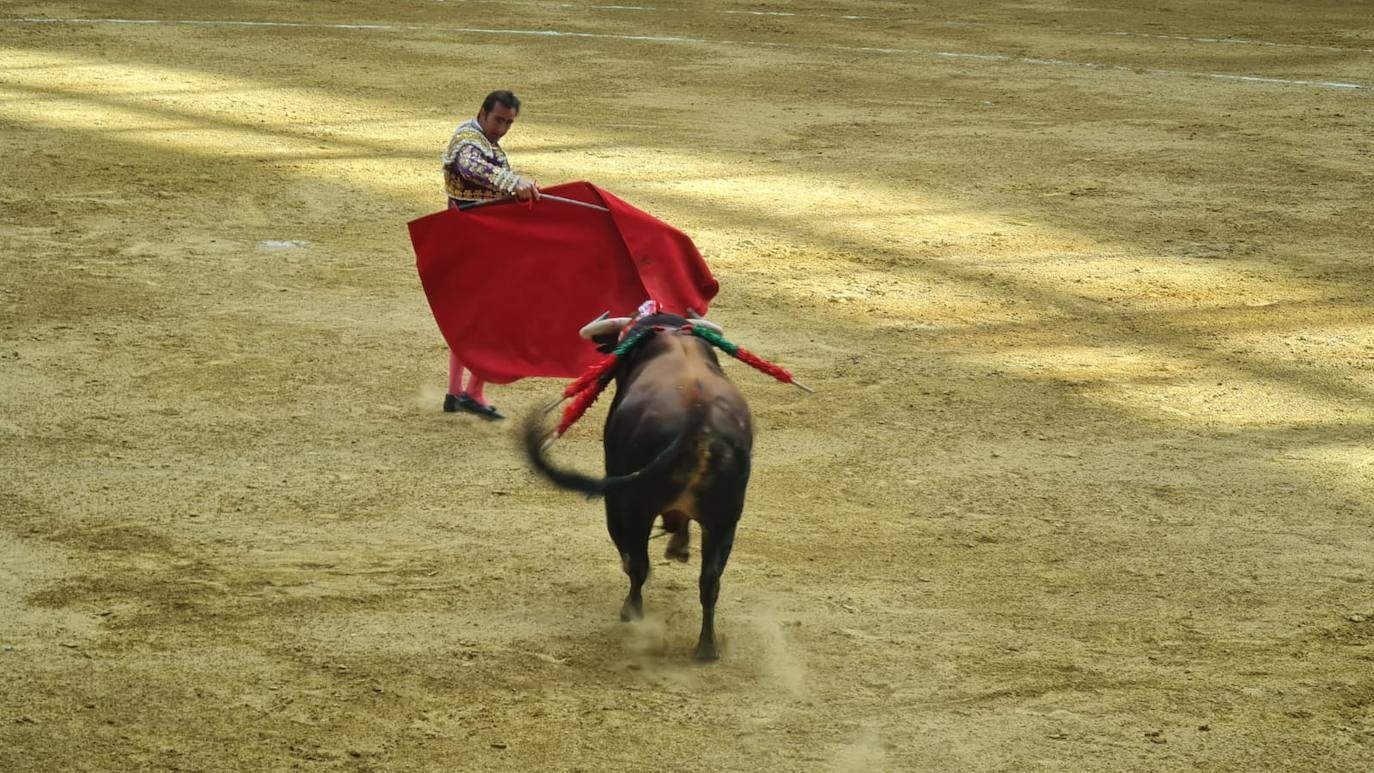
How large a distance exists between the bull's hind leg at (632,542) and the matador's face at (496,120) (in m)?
2.30

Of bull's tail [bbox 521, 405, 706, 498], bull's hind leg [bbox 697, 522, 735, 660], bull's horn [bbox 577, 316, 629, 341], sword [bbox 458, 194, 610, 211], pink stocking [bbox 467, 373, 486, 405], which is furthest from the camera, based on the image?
pink stocking [bbox 467, 373, 486, 405]

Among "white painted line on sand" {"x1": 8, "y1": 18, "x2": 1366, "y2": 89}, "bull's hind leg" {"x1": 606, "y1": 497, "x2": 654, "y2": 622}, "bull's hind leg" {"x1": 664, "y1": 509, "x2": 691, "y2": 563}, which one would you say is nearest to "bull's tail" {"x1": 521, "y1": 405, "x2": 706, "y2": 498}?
"bull's hind leg" {"x1": 606, "y1": 497, "x2": 654, "y2": 622}

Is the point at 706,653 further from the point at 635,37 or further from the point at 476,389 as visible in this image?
the point at 635,37

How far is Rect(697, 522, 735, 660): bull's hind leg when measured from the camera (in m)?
5.14

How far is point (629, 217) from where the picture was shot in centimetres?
675

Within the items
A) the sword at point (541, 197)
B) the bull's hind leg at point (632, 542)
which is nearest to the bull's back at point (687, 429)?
the bull's hind leg at point (632, 542)

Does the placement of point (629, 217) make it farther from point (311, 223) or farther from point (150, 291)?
point (311, 223)

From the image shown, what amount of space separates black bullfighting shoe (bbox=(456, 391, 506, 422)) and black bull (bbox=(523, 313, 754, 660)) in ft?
7.33

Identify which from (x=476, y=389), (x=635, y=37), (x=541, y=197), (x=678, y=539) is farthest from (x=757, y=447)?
(x=635, y=37)

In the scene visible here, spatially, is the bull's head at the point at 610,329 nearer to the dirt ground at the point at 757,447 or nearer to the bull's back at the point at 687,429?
the bull's back at the point at 687,429

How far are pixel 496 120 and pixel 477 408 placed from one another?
4.54 ft

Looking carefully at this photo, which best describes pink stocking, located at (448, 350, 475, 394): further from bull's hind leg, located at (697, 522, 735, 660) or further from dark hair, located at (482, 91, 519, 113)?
bull's hind leg, located at (697, 522, 735, 660)

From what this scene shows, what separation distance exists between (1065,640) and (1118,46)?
14.3 m

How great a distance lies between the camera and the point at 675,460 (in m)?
4.93
